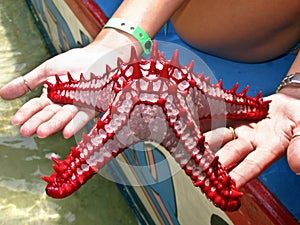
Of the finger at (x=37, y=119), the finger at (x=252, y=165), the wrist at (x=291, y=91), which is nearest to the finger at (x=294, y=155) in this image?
the finger at (x=252, y=165)

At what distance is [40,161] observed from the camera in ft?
9.30

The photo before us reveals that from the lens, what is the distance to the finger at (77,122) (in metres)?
1.61

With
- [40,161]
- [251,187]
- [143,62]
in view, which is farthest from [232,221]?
[40,161]

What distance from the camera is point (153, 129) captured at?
4.48 feet

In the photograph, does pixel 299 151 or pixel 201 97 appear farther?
pixel 201 97

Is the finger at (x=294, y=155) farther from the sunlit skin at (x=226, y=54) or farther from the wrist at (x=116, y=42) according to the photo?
the wrist at (x=116, y=42)

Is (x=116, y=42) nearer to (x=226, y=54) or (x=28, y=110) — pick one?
(x=28, y=110)

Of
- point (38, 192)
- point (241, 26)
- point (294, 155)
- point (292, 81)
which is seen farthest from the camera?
point (38, 192)

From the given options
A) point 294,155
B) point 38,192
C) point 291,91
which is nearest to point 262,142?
point 294,155

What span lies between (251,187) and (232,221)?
152 mm

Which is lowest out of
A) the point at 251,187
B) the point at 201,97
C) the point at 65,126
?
the point at 65,126

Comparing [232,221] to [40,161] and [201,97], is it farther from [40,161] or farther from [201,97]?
[40,161]

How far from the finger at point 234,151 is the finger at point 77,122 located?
569mm

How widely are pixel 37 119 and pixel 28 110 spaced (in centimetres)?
7
